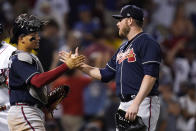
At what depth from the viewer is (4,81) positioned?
19.3 ft

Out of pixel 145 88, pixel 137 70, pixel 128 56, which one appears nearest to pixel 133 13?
pixel 128 56

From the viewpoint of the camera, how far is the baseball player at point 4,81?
588 centimetres

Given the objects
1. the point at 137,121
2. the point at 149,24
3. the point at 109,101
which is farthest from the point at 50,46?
the point at 137,121

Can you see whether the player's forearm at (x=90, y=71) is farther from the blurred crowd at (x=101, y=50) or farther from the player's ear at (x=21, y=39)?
the blurred crowd at (x=101, y=50)

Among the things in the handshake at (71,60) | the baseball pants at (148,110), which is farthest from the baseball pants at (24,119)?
the baseball pants at (148,110)

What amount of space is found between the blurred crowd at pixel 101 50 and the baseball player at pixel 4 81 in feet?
11.1

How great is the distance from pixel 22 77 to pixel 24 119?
0.44m

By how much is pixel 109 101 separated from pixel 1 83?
4795 millimetres

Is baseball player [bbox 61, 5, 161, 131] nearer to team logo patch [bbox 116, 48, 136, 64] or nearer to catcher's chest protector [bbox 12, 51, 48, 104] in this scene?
team logo patch [bbox 116, 48, 136, 64]

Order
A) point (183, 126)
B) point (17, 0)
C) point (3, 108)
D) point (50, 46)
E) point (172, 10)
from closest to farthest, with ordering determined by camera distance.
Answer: point (3, 108), point (50, 46), point (183, 126), point (17, 0), point (172, 10)

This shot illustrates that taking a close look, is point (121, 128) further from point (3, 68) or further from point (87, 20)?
point (87, 20)

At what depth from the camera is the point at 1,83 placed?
5941 mm

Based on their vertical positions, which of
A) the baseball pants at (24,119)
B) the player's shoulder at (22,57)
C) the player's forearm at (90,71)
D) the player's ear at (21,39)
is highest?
the player's ear at (21,39)

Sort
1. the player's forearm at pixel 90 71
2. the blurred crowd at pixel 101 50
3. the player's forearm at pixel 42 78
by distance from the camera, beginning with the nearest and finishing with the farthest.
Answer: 1. the player's forearm at pixel 42 78
2. the player's forearm at pixel 90 71
3. the blurred crowd at pixel 101 50
